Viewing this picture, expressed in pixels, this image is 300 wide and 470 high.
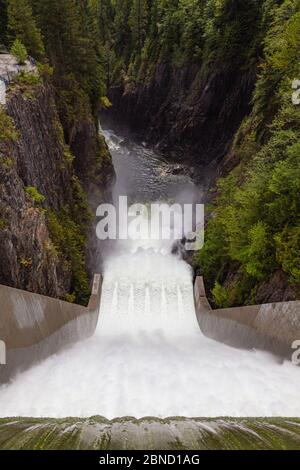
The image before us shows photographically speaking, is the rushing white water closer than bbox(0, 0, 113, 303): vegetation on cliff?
Yes

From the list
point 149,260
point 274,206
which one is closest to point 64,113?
point 149,260

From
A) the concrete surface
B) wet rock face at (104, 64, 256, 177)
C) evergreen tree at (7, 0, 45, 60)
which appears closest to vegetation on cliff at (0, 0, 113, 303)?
evergreen tree at (7, 0, 45, 60)

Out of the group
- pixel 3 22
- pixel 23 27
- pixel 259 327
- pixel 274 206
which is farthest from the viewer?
pixel 3 22

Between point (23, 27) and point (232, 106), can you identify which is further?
point (232, 106)

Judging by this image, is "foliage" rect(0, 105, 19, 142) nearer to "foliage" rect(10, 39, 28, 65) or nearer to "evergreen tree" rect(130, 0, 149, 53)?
"foliage" rect(10, 39, 28, 65)

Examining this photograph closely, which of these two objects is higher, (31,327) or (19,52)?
(19,52)

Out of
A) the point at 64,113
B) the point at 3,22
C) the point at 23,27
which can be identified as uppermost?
the point at 3,22

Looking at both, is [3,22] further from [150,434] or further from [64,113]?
[150,434]
